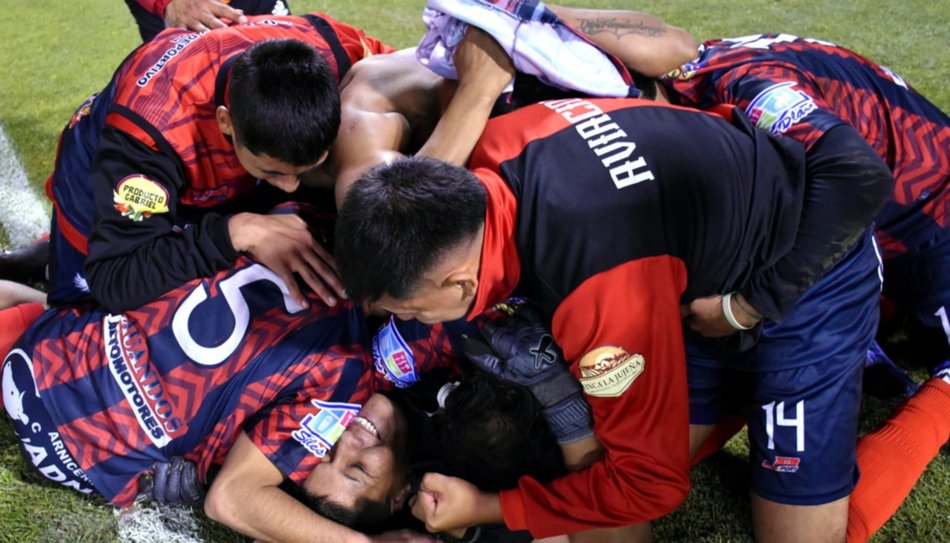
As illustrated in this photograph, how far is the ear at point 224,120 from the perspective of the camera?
2.28 metres

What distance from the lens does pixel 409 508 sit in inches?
94.4

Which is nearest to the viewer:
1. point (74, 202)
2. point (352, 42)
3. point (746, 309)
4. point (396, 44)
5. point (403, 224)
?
point (403, 224)

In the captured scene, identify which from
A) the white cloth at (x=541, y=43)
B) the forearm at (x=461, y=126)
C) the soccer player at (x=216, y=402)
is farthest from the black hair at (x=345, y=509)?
the white cloth at (x=541, y=43)

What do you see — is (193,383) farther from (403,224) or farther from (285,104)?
(403,224)

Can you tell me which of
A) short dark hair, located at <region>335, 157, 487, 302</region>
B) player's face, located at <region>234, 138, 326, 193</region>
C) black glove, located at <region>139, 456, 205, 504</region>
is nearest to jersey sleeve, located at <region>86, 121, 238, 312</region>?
player's face, located at <region>234, 138, 326, 193</region>

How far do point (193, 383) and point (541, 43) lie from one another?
1315mm

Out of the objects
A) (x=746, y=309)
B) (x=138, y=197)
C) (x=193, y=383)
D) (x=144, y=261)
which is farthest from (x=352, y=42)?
(x=746, y=309)

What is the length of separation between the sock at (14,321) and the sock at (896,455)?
253cm

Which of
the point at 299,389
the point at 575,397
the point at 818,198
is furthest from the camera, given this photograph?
the point at 299,389

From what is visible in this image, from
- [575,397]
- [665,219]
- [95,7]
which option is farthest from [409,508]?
[95,7]

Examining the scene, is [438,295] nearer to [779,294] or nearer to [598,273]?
[598,273]

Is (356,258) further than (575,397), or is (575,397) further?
(575,397)

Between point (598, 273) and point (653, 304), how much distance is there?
14 centimetres

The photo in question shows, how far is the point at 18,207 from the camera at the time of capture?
3723mm
